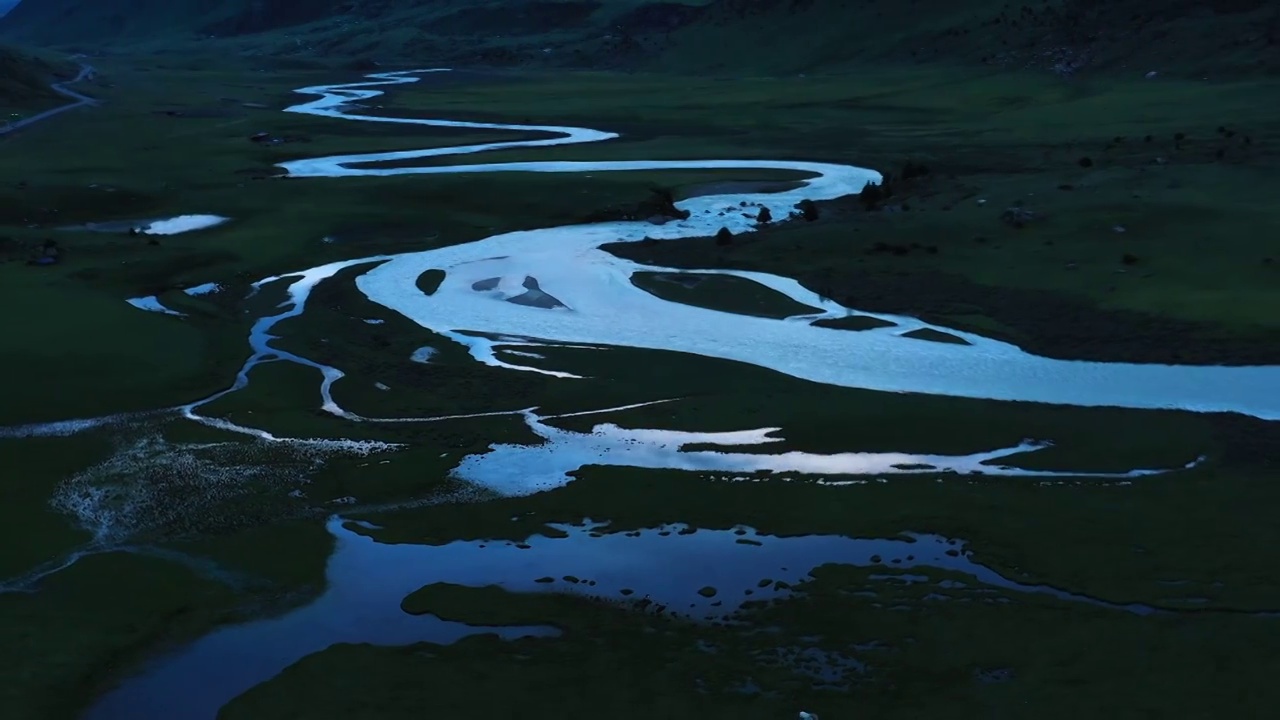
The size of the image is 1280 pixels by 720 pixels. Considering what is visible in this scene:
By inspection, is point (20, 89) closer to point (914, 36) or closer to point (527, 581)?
point (914, 36)

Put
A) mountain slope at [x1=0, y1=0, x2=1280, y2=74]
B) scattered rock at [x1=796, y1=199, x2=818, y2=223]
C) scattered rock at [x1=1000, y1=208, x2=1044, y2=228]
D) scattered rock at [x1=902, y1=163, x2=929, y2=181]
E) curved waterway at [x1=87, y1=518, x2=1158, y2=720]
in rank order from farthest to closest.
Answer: mountain slope at [x1=0, y1=0, x2=1280, y2=74], scattered rock at [x1=902, y1=163, x2=929, y2=181], scattered rock at [x1=796, y1=199, x2=818, y2=223], scattered rock at [x1=1000, y1=208, x2=1044, y2=228], curved waterway at [x1=87, y1=518, x2=1158, y2=720]

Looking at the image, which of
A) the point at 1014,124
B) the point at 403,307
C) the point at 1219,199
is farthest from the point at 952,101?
the point at 403,307

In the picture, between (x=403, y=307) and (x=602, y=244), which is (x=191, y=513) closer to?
(x=403, y=307)

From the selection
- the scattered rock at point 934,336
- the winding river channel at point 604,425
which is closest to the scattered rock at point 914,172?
the winding river channel at point 604,425

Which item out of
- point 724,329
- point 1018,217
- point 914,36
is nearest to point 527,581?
point 724,329

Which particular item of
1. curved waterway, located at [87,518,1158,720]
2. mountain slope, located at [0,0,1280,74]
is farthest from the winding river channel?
mountain slope, located at [0,0,1280,74]

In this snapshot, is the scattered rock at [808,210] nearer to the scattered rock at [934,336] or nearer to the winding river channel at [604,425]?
the winding river channel at [604,425]

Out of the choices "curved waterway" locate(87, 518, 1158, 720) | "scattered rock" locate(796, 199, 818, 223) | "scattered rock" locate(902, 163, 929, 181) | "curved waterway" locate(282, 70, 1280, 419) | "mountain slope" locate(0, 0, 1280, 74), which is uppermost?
"mountain slope" locate(0, 0, 1280, 74)

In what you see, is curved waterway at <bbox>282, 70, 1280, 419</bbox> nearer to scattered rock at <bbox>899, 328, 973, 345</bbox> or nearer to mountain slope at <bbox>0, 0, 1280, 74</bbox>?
scattered rock at <bbox>899, 328, 973, 345</bbox>
